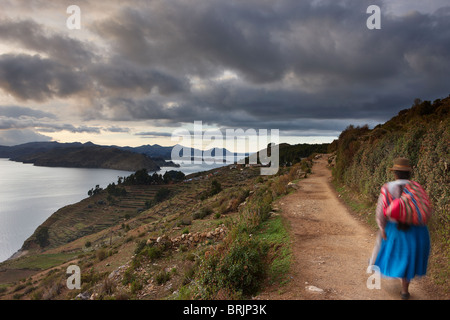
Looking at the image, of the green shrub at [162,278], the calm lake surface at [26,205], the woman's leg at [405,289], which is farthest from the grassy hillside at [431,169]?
the calm lake surface at [26,205]

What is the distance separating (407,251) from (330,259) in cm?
232

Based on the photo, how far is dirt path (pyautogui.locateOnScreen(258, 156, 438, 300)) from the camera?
161 inches

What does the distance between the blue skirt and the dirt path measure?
0.52 metres

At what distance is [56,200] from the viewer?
11419 cm

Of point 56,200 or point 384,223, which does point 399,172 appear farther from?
point 56,200

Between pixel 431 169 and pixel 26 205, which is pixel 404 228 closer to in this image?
pixel 431 169

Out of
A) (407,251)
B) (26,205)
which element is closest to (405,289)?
(407,251)

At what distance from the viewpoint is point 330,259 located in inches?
223

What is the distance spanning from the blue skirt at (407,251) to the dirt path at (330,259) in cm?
52

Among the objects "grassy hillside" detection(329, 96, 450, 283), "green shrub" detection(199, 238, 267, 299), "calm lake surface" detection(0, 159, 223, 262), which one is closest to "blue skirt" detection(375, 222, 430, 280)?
"grassy hillside" detection(329, 96, 450, 283)

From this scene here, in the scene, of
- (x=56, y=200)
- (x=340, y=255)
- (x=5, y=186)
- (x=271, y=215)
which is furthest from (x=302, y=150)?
(x=5, y=186)

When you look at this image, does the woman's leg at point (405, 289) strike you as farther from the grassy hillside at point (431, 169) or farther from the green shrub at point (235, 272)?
the green shrub at point (235, 272)
